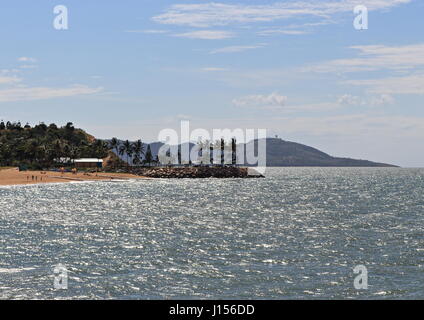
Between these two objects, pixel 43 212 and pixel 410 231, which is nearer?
pixel 410 231

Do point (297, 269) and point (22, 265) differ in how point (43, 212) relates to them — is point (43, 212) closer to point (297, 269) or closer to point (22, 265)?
point (22, 265)

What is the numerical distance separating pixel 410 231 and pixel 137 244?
106 feet

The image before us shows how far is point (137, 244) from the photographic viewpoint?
167 feet
